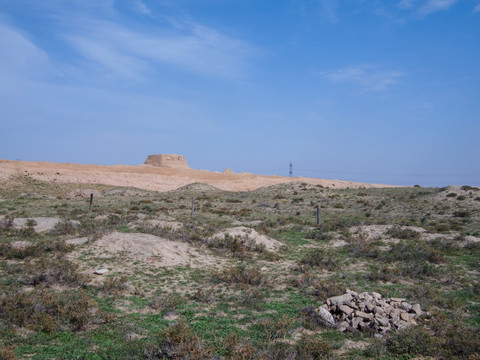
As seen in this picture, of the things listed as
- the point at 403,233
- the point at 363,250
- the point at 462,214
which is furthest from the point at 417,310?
the point at 462,214

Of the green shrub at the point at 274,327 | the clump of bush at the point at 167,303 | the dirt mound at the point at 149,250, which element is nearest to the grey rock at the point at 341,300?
the green shrub at the point at 274,327

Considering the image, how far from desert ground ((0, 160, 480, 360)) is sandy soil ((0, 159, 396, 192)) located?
153 ft

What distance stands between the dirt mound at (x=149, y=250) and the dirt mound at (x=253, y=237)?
1892 mm

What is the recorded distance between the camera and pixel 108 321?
8297 millimetres

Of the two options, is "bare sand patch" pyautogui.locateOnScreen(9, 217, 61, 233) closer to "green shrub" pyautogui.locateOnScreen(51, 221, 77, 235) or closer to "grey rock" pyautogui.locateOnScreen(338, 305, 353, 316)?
"green shrub" pyautogui.locateOnScreen(51, 221, 77, 235)

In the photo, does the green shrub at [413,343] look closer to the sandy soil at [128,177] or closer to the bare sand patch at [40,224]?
the bare sand patch at [40,224]

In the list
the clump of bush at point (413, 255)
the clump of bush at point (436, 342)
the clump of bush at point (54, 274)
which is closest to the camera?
the clump of bush at point (436, 342)

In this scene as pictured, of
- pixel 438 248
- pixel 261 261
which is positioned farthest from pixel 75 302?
pixel 438 248

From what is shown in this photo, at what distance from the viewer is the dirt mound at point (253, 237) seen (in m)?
16.4

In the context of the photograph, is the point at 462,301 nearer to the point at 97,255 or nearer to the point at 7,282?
the point at 97,255

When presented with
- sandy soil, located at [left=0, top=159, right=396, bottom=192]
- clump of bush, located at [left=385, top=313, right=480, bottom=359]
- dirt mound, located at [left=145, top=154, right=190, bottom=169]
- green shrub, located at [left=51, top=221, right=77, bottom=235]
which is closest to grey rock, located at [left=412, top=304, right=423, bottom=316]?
clump of bush, located at [left=385, top=313, right=480, bottom=359]

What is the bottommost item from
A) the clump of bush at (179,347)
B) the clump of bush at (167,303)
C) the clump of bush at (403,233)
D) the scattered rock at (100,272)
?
the clump of bush at (167,303)

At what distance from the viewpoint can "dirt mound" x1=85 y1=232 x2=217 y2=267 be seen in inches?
533

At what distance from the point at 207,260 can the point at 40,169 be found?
6015cm
